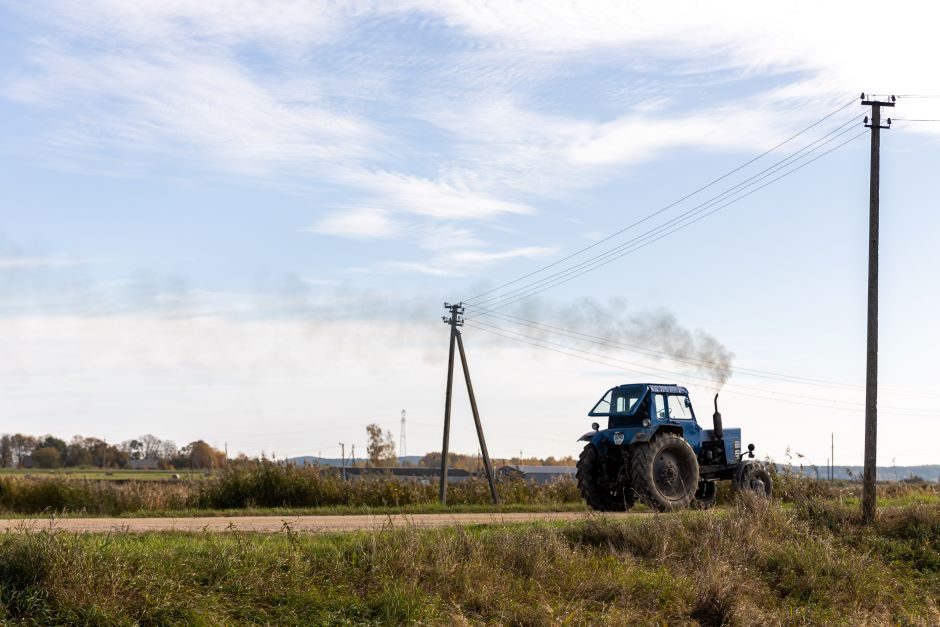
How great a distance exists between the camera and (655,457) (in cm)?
2472

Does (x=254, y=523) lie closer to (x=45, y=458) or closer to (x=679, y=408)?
(x=679, y=408)

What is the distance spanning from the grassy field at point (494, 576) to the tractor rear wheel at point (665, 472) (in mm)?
2558

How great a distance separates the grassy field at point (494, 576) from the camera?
1298 centimetres

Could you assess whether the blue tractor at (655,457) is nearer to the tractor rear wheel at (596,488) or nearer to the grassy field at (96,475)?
the tractor rear wheel at (596,488)

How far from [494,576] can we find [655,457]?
9789 millimetres

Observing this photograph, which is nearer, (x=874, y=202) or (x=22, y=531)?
(x=22, y=531)

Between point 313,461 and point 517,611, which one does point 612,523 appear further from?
point 313,461

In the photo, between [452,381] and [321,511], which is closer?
[321,511]

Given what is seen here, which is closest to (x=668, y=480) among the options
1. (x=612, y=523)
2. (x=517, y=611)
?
(x=612, y=523)

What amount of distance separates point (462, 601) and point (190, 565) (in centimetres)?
377

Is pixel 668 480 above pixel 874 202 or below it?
below

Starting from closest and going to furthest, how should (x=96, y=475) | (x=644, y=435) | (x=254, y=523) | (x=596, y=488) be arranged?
(x=254, y=523), (x=644, y=435), (x=596, y=488), (x=96, y=475)

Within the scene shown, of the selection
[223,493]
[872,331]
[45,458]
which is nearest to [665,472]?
[872,331]

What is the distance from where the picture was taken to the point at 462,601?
15.0 m
